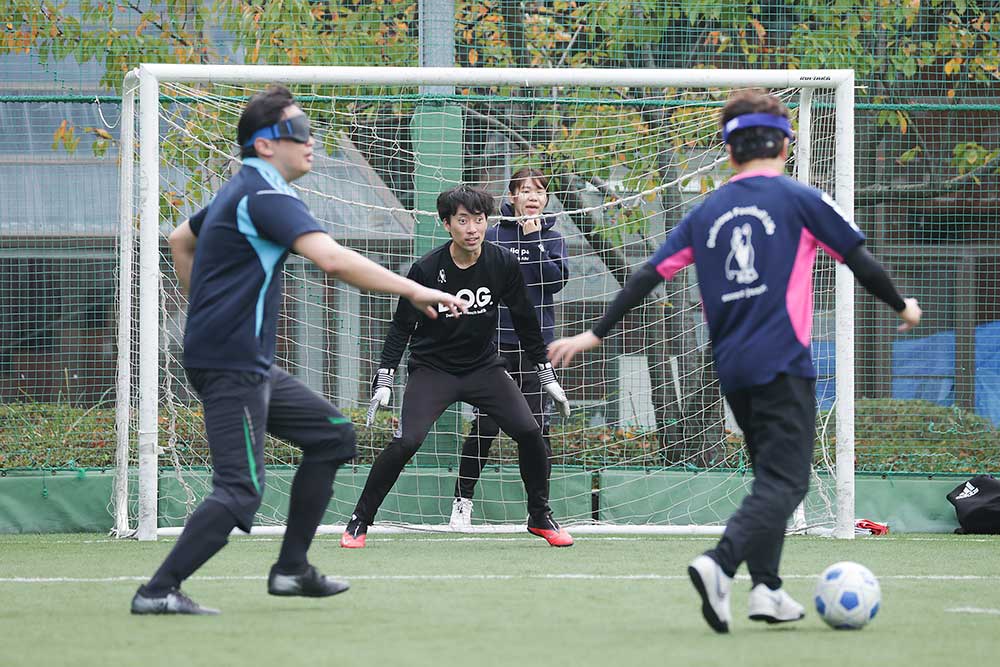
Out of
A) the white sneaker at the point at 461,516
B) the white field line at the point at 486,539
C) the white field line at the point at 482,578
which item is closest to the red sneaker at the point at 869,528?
the white field line at the point at 486,539

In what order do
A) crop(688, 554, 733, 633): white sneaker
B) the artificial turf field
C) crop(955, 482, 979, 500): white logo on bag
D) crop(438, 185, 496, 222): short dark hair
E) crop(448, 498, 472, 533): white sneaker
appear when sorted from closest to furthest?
the artificial turf field
crop(688, 554, 733, 633): white sneaker
crop(438, 185, 496, 222): short dark hair
crop(448, 498, 472, 533): white sneaker
crop(955, 482, 979, 500): white logo on bag

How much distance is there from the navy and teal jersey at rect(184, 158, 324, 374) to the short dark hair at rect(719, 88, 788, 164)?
1.59 meters

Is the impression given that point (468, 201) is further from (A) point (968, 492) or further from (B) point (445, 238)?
(A) point (968, 492)

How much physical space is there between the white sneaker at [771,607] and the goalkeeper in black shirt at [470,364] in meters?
3.30

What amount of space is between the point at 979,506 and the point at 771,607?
521cm

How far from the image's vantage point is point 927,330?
1198cm

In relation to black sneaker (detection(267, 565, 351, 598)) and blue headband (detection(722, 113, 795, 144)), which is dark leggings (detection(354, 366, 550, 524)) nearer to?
black sneaker (detection(267, 565, 351, 598))

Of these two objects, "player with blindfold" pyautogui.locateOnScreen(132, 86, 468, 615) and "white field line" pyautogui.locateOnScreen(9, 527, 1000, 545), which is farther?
"white field line" pyautogui.locateOnScreen(9, 527, 1000, 545)

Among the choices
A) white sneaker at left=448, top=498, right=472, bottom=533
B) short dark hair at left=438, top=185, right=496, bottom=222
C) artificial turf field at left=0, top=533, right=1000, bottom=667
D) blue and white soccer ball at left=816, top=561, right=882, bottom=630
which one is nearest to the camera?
artificial turf field at left=0, top=533, right=1000, bottom=667

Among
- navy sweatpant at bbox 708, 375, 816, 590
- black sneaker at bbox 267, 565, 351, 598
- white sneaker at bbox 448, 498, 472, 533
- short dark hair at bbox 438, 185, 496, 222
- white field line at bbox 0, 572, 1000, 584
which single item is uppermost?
short dark hair at bbox 438, 185, 496, 222

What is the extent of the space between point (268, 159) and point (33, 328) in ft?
19.7

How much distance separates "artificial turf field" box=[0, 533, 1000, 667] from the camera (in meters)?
4.00

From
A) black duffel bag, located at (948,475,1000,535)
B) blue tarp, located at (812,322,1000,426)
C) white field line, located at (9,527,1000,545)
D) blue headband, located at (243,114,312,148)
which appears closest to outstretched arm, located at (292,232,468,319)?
blue headband, located at (243,114,312,148)

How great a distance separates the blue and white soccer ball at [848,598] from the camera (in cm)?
457
